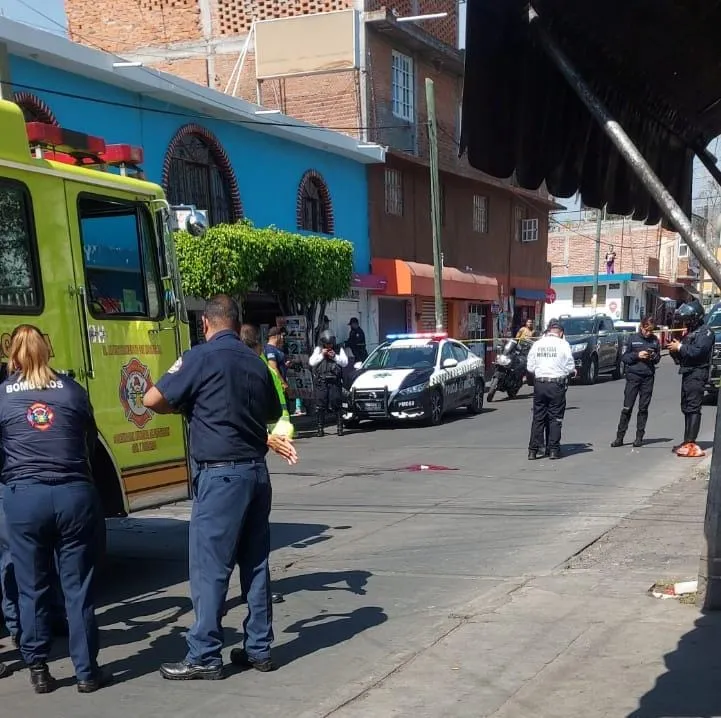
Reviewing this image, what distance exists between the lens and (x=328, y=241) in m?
18.2

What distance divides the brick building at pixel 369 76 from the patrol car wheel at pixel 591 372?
453 centimetres

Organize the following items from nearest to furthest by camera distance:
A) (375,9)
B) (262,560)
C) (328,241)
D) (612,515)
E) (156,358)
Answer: (262,560) < (156,358) < (612,515) < (328,241) < (375,9)

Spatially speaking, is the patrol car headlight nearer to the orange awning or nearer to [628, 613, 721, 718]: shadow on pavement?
the orange awning

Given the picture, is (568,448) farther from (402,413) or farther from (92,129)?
(92,129)

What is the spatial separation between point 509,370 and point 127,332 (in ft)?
51.8

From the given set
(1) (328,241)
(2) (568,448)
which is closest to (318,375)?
(1) (328,241)

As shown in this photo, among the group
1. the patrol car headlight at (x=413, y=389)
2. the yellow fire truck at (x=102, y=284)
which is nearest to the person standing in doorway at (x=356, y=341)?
the patrol car headlight at (x=413, y=389)

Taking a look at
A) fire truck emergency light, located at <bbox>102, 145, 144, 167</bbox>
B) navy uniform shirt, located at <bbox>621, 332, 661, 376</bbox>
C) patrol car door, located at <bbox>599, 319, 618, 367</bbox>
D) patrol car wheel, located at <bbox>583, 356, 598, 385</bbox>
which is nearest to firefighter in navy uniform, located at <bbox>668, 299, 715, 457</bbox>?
navy uniform shirt, located at <bbox>621, 332, 661, 376</bbox>

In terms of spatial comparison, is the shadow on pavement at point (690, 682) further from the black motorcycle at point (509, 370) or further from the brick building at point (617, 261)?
the brick building at point (617, 261)

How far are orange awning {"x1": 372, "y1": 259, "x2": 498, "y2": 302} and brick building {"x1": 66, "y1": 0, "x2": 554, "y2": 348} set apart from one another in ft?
0.13

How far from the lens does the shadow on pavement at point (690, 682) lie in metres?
3.99

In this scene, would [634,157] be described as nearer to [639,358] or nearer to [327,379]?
[639,358]

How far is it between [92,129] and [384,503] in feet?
33.1

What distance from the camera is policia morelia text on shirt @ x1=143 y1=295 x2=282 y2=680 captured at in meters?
4.55
